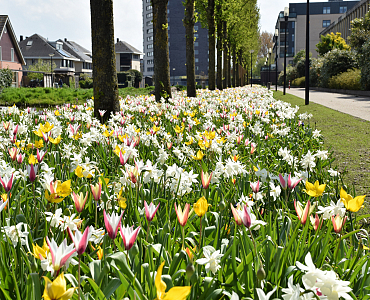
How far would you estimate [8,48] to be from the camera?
48875 millimetres

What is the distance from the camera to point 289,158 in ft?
11.1

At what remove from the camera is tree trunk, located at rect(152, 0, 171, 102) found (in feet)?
39.1

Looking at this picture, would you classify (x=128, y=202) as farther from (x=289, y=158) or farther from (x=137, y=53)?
(x=137, y=53)

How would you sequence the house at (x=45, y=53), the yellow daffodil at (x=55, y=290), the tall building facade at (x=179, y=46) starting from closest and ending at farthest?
the yellow daffodil at (x=55, y=290) < the house at (x=45, y=53) < the tall building facade at (x=179, y=46)

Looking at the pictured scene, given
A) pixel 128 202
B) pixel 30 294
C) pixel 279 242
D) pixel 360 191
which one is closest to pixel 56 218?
pixel 30 294

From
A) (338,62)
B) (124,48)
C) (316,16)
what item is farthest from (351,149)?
(124,48)

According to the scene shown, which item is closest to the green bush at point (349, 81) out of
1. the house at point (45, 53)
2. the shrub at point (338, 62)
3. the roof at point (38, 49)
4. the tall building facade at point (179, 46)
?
the shrub at point (338, 62)

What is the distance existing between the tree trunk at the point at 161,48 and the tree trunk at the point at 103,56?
458 cm

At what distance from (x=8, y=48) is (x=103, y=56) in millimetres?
48577

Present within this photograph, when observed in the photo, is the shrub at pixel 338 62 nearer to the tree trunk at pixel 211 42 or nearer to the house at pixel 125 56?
the tree trunk at pixel 211 42

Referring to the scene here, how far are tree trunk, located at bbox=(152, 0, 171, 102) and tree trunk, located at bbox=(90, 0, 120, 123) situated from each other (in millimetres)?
4582

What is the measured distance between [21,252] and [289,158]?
2480 millimetres

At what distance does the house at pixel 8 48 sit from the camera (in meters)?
47.1

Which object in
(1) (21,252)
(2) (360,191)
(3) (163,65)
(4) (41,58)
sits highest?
(4) (41,58)
